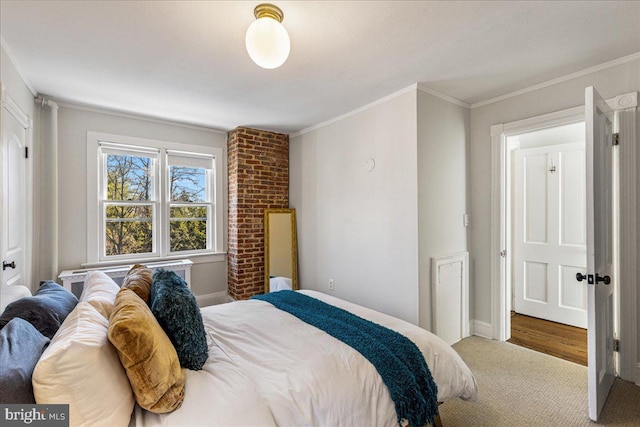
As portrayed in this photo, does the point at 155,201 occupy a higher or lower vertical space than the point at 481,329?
higher

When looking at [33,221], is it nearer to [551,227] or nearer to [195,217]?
[195,217]

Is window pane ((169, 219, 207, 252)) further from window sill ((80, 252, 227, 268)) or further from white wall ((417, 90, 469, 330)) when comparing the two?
white wall ((417, 90, 469, 330))

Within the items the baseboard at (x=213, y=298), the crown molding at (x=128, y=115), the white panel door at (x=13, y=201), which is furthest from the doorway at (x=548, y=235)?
the white panel door at (x=13, y=201)

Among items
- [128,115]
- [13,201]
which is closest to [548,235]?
[128,115]

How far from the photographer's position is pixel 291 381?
4.35 feet

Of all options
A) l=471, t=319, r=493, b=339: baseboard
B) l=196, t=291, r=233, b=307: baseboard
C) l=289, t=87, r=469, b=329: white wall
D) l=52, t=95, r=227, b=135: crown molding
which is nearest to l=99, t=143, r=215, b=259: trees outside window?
l=52, t=95, r=227, b=135: crown molding

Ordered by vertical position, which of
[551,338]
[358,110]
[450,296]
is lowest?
[551,338]

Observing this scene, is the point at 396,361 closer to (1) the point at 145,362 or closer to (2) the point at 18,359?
(1) the point at 145,362

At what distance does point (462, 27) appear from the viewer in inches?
75.7

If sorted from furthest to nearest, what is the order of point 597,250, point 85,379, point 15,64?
1. point 15,64
2. point 597,250
3. point 85,379

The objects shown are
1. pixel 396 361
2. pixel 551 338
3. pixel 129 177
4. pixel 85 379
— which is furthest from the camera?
pixel 129 177

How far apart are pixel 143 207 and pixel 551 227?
5.05 meters

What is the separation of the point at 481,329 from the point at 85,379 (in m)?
3.42

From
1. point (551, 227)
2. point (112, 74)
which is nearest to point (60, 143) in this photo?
point (112, 74)
